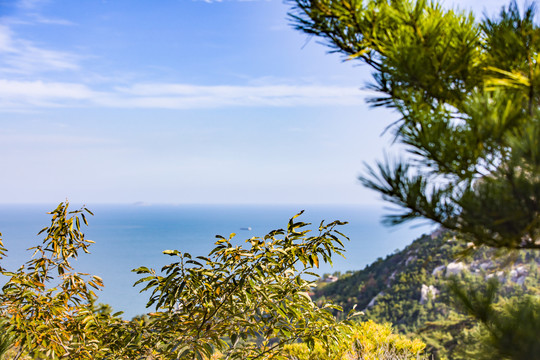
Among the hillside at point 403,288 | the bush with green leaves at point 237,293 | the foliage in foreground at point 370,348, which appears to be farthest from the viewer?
the hillside at point 403,288

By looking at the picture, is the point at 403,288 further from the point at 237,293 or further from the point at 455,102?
the point at 455,102

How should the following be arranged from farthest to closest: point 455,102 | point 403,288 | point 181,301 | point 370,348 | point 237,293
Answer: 1. point 403,288
2. point 370,348
3. point 181,301
4. point 237,293
5. point 455,102

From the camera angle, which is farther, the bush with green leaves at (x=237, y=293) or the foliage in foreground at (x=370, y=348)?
the foliage in foreground at (x=370, y=348)

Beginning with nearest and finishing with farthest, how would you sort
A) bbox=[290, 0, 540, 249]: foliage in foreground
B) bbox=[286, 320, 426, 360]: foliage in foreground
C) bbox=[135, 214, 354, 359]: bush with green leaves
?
bbox=[290, 0, 540, 249]: foliage in foreground → bbox=[135, 214, 354, 359]: bush with green leaves → bbox=[286, 320, 426, 360]: foliage in foreground

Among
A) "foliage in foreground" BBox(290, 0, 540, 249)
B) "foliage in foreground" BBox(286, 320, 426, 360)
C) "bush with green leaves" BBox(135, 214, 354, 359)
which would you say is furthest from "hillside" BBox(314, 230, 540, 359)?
"foliage in foreground" BBox(290, 0, 540, 249)

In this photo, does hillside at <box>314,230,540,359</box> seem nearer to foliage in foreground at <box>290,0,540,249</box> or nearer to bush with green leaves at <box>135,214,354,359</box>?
bush with green leaves at <box>135,214,354,359</box>

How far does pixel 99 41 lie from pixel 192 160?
104 feet

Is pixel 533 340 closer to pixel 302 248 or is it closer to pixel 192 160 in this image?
pixel 302 248

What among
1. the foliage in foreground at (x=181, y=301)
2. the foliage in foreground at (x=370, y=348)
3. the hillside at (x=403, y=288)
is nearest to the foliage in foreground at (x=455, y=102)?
the foliage in foreground at (x=181, y=301)

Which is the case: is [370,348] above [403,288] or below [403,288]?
above

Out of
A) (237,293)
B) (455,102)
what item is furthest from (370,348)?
(455,102)

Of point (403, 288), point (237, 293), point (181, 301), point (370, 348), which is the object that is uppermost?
point (237, 293)

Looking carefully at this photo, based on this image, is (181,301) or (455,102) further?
(181,301)

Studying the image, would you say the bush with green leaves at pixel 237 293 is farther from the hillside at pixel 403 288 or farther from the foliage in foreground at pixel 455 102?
the hillside at pixel 403 288
